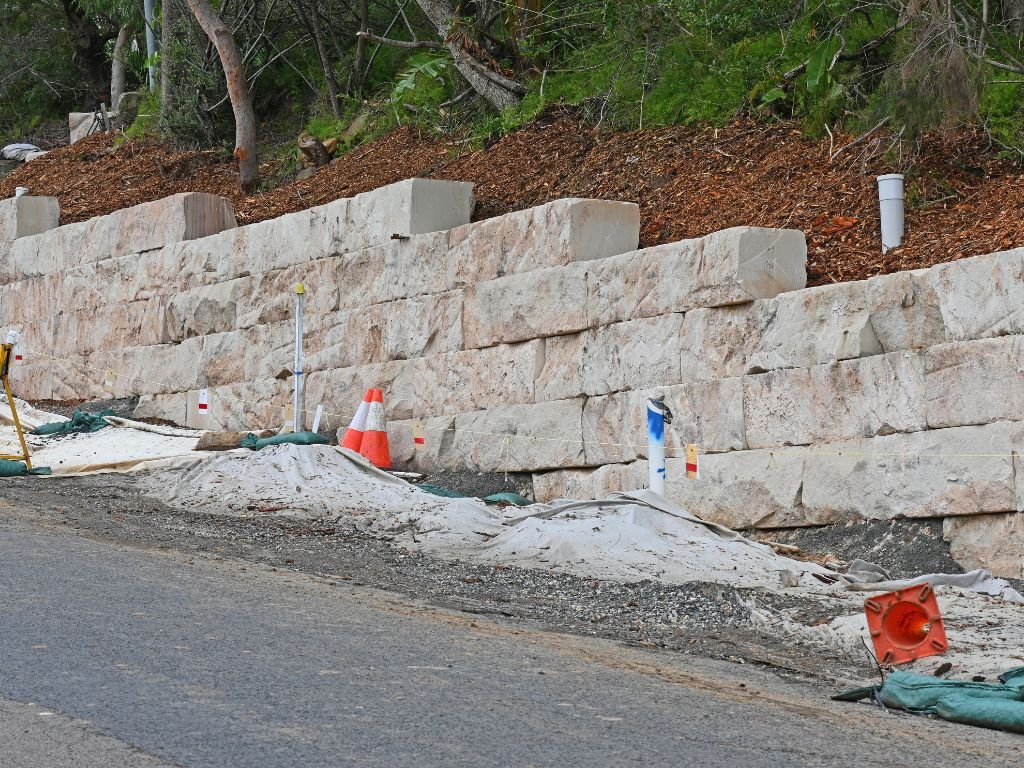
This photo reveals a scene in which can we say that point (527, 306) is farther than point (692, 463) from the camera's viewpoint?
Yes

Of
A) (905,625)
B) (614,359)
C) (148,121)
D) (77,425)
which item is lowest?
(905,625)

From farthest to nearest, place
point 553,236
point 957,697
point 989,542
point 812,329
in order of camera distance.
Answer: point 553,236 → point 812,329 → point 989,542 → point 957,697

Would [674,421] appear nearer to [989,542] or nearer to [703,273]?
[703,273]

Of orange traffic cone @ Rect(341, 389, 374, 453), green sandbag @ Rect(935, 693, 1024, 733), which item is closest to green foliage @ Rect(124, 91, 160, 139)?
orange traffic cone @ Rect(341, 389, 374, 453)

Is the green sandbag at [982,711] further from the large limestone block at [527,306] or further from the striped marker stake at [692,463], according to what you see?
the large limestone block at [527,306]

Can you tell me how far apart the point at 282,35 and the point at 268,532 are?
12.6 metres

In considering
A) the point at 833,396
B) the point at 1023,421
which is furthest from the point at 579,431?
the point at 1023,421

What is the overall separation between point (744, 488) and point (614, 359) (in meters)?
1.68

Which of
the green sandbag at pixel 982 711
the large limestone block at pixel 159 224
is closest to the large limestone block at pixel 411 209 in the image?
the large limestone block at pixel 159 224

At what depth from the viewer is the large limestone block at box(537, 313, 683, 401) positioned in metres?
11.0

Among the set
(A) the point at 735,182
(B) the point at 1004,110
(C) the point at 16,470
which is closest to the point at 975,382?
(B) the point at 1004,110

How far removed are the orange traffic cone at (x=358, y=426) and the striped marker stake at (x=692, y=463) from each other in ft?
12.3

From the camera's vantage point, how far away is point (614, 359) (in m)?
11.4

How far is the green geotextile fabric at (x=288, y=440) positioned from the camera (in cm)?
1313
